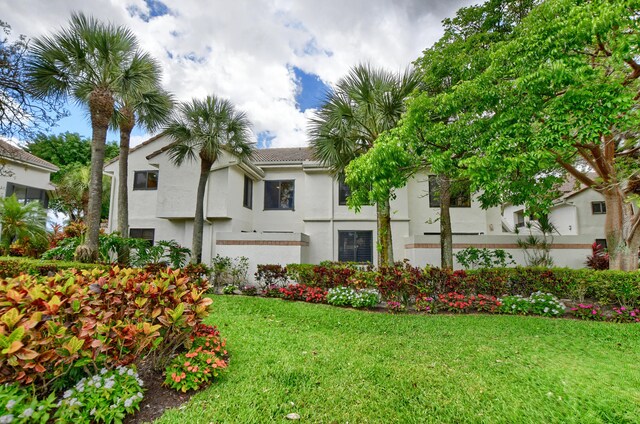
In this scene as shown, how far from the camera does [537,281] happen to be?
8430 mm

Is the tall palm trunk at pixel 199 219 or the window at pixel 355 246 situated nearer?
the tall palm trunk at pixel 199 219

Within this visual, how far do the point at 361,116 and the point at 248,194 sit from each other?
8128 mm

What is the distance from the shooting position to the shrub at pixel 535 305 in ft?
24.6

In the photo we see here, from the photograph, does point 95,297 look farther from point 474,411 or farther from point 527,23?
point 527,23

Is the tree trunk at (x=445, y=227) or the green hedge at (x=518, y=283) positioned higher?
the tree trunk at (x=445, y=227)

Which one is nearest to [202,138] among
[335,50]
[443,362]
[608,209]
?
[335,50]

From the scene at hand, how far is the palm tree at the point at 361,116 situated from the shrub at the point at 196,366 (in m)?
7.39

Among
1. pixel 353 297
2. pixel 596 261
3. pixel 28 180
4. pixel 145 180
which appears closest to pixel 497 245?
pixel 596 261

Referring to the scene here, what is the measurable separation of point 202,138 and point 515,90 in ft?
34.2

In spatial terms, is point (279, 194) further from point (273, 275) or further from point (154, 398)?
point (154, 398)

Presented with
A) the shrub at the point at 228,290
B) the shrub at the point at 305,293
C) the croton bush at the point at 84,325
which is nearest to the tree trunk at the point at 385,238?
the shrub at the point at 305,293

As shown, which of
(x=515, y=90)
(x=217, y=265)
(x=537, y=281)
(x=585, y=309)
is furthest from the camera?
(x=217, y=265)

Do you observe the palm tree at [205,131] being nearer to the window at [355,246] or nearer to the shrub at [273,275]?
the shrub at [273,275]

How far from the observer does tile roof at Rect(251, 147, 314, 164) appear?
1642 cm
